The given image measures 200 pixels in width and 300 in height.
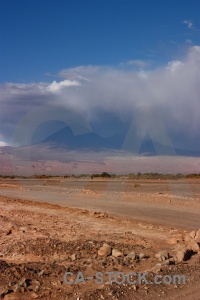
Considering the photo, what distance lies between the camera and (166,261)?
976cm

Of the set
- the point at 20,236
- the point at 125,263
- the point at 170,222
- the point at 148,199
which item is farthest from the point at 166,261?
the point at 148,199

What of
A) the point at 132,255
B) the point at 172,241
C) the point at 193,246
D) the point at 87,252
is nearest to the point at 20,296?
the point at 87,252

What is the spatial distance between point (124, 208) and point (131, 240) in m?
9.73

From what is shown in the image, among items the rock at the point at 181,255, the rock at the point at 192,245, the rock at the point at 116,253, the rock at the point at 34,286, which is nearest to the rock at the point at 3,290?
the rock at the point at 34,286

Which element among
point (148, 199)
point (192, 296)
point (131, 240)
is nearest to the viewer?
point (192, 296)

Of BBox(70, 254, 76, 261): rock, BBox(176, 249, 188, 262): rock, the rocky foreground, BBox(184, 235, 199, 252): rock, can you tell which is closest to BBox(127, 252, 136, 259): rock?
the rocky foreground

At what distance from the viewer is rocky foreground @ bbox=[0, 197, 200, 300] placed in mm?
7797

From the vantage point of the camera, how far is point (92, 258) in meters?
10.2

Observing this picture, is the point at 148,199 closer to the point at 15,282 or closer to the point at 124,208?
the point at 124,208

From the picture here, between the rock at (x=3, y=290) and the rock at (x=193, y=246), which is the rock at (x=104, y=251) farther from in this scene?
the rock at (x=3, y=290)

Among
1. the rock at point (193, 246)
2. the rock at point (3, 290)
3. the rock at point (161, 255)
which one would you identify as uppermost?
the rock at point (193, 246)

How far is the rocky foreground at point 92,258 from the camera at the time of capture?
780 centimetres

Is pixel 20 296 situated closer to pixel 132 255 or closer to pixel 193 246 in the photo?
pixel 132 255

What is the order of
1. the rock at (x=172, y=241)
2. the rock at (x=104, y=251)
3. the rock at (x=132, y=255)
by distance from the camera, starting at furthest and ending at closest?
the rock at (x=172, y=241)
the rock at (x=104, y=251)
the rock at (x=132, y=255)
